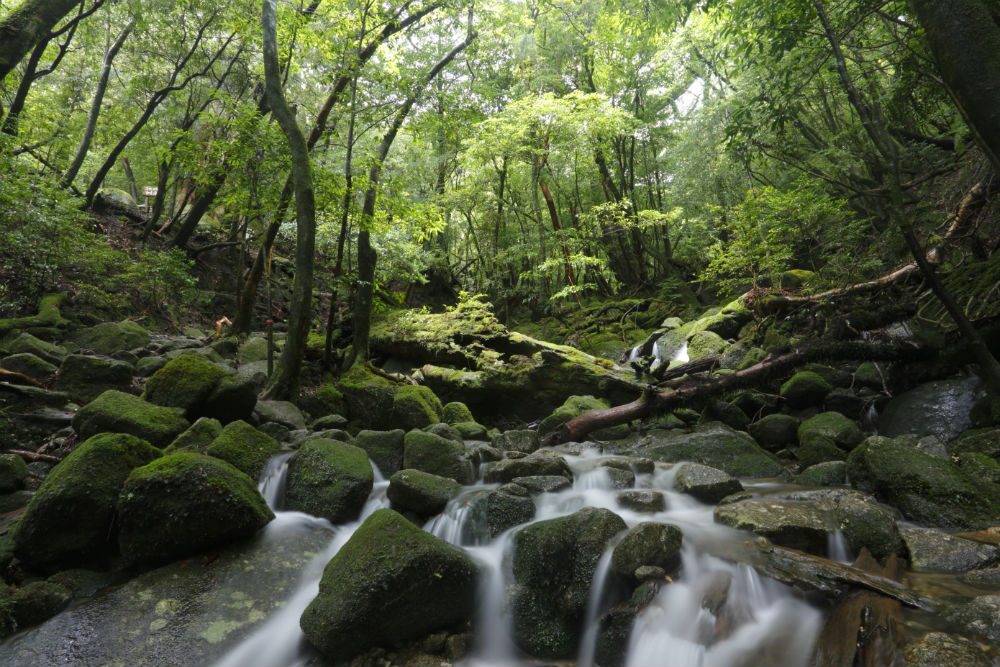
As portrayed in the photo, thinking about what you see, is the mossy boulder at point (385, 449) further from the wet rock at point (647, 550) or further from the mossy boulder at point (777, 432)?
the mossy boulder at point (777, 432)

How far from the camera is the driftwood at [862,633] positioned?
2795 mm

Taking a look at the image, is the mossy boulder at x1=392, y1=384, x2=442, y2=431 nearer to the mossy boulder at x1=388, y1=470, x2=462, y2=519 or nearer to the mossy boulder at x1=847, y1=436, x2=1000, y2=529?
the mossy boulder at x1=388, y1=470, x2=462, y2=519

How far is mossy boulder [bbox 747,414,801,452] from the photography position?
766 cm

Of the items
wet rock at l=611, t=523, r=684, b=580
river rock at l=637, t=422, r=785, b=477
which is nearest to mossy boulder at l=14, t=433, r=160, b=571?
wet rock at l=611, t=523, r=684, b=580

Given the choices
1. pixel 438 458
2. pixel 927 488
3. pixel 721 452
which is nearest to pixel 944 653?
pixel 927 488

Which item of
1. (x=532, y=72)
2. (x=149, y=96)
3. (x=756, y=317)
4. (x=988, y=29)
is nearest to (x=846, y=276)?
(x=756, y=317)

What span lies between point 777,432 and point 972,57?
561 centimetres

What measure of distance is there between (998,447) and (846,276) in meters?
3.89

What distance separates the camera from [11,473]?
5031 mm

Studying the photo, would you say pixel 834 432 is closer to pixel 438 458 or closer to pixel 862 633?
pixel 862 633

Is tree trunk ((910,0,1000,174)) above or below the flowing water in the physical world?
above

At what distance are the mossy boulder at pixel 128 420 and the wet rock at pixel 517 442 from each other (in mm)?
4677

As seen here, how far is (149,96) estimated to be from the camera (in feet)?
53.3

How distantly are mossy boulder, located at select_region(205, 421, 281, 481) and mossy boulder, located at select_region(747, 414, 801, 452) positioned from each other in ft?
23.5
